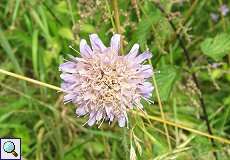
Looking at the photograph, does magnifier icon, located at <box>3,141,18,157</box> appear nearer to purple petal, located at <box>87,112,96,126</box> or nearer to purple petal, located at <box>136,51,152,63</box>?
purple petal, located at <box>87,112,96,126</box>

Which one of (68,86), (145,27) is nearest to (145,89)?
(68,86)

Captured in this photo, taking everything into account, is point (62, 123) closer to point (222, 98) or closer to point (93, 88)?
point (222, 98)

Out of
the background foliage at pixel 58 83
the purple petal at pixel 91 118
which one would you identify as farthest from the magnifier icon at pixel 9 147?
the purple petal at pixel 91 118

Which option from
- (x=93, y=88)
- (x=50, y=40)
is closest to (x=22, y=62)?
(x=50, y=40)

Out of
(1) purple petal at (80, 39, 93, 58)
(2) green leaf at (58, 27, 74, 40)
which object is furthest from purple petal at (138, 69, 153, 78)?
(2) green leaf at (58, 27, 74, 40)

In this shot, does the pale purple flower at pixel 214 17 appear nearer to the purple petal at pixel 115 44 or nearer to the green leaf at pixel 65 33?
the green leaf at pixel 65 33

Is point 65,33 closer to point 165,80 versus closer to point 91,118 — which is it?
point 165,80
